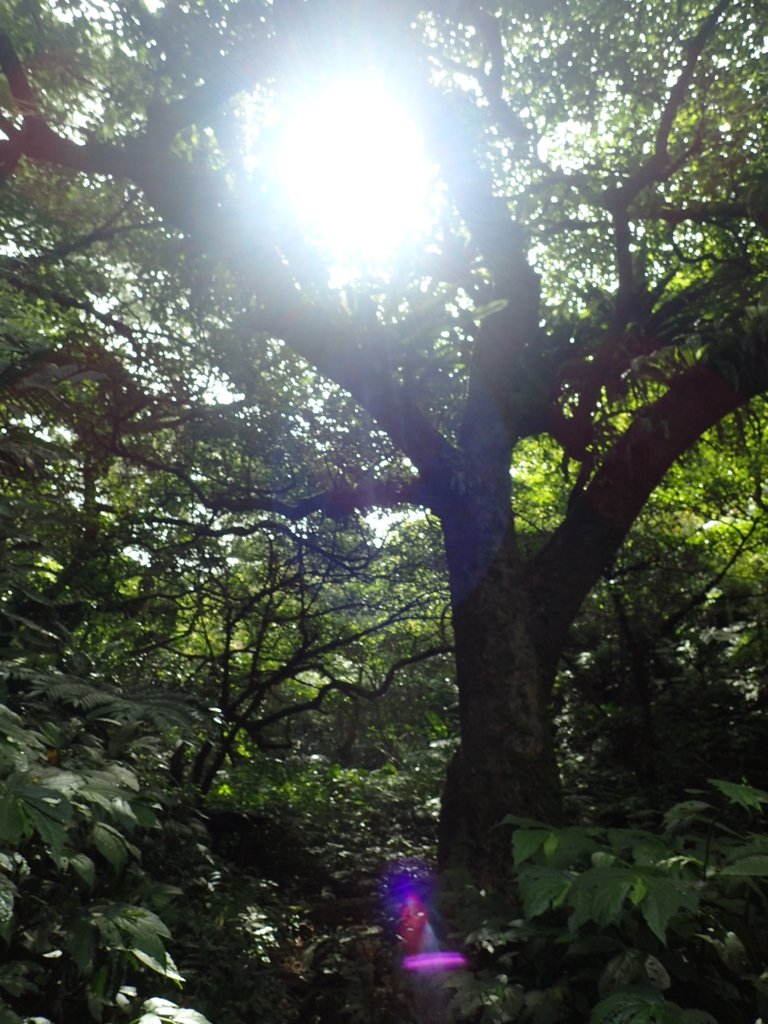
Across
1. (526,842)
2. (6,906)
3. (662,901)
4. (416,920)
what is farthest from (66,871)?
(416,920)

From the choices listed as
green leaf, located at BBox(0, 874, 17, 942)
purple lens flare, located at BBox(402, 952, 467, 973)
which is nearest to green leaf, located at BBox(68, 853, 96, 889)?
green leaf, located at BBox(0, 874, 17, 942)

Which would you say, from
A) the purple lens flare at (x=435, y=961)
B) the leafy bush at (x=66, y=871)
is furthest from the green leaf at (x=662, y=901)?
the leafy bush at (x=66, y=871)

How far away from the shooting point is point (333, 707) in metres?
8.97

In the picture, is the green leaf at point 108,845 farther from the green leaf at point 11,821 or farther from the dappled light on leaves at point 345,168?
the dappled light on leaves at point 345,168

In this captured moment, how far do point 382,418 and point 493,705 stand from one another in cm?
218

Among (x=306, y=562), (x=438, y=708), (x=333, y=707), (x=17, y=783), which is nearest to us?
(x=17, y=783)

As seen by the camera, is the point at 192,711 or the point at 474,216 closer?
the point at 192,711

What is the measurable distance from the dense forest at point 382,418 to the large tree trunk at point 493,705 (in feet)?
0.08

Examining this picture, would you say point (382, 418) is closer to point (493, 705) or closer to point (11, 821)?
point (493, 705)

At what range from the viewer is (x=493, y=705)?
4.93m

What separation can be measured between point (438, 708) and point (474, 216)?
5.95 m

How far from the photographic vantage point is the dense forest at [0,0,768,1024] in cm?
487

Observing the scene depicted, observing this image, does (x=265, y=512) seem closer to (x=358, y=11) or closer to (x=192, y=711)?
→ (x=358, y=11)

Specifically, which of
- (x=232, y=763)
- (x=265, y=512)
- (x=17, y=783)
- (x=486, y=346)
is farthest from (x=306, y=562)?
(x=17, y=783)
